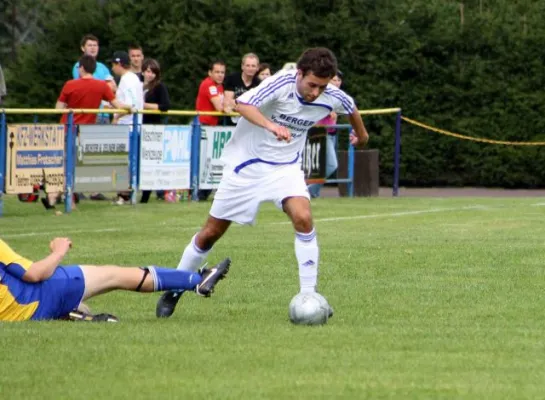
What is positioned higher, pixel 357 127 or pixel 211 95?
pixel 211 95

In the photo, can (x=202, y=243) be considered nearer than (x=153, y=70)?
Yes

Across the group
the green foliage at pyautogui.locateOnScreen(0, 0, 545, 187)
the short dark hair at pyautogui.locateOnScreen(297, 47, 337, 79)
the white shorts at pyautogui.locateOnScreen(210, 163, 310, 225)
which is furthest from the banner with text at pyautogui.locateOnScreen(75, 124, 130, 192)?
the short dark hair at pyautogui.locateOnScreen(297, 47, 337, 79)

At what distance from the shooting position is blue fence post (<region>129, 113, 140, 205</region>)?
20031 millimetres

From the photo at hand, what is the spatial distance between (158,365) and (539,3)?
21370 millimetres

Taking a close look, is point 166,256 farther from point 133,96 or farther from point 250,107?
point 133,96

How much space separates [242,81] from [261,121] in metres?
12.1

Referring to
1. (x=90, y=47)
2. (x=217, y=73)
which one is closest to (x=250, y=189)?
(x=90, y=47)

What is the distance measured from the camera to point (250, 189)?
9.80 meters

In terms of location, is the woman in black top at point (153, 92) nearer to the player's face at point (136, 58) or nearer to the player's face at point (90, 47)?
the player's face at point (136, 58)

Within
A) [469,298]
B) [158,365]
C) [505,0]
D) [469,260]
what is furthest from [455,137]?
[158,365]

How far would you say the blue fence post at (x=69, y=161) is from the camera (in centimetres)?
1870

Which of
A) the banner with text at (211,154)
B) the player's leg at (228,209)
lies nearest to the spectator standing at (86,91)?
the banner with text at (211,154)

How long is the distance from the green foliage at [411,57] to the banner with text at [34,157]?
30.5ft

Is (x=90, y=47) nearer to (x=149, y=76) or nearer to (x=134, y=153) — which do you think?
(x=149, y=76)
